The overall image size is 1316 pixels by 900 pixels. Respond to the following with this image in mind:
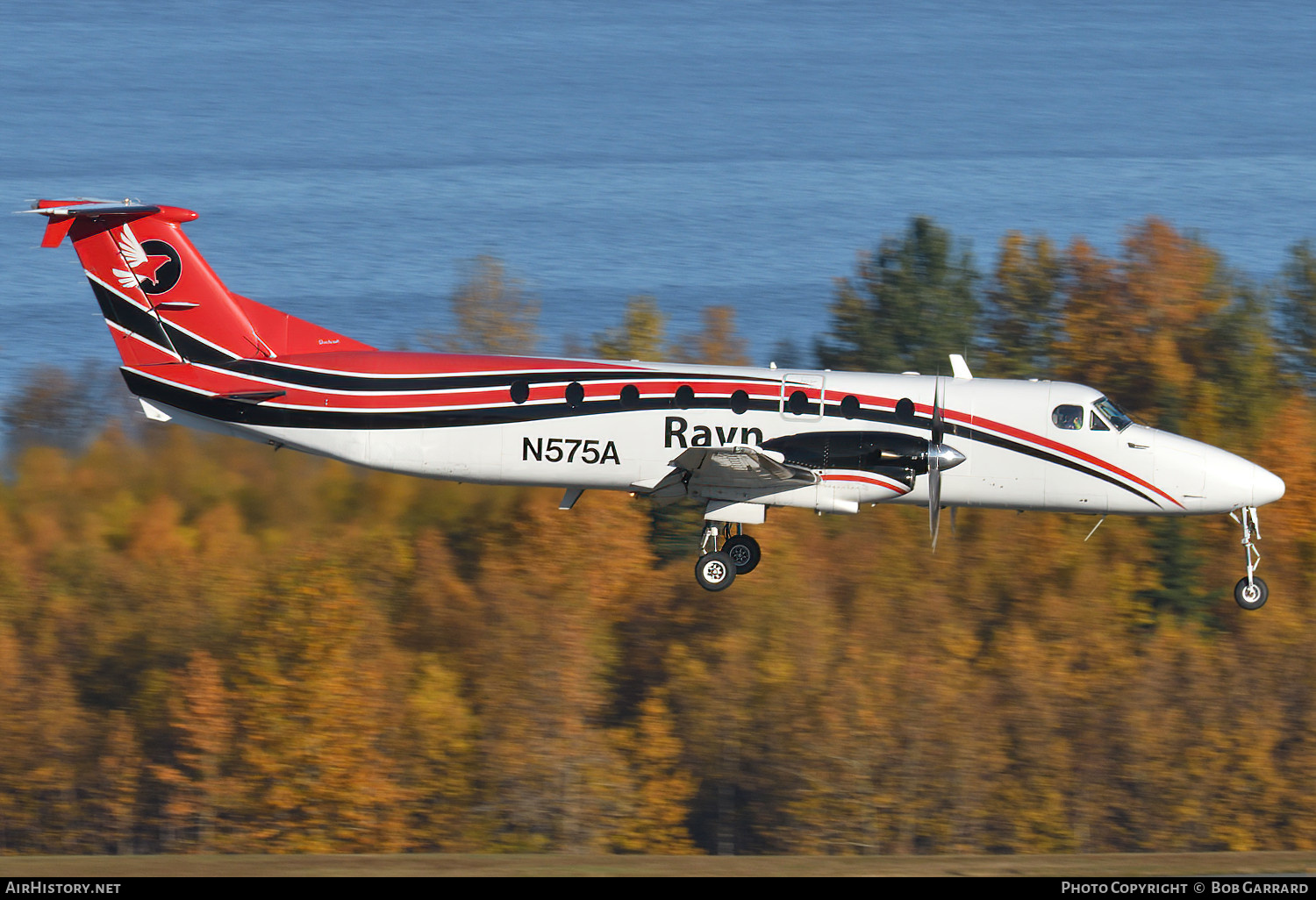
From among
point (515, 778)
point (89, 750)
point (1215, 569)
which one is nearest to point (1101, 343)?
point (1215, 569)

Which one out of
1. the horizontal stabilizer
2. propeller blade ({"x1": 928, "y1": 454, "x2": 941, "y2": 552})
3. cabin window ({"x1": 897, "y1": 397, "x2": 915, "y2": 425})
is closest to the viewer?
propeller blade ({"x1": 928, "y1": 454, "x2": 941, "y2": 552})

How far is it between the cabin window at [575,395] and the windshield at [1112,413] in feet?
29.5

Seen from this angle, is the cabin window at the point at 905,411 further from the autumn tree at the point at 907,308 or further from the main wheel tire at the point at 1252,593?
the autumn tree at the point at 907,308

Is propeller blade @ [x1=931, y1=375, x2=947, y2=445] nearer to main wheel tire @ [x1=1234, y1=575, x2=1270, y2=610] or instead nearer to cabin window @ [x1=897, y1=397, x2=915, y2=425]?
cabin window @ [x1=897, y1=397, x2=915, y2=425]

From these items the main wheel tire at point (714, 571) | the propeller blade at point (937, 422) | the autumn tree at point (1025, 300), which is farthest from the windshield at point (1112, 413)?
the autumn tree at point (1025, 300)

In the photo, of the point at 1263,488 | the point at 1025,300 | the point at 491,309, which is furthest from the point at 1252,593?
the point at 1025,300

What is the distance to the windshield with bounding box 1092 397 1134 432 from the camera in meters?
27.4

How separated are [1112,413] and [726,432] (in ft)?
22.5

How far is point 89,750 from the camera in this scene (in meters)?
59.7

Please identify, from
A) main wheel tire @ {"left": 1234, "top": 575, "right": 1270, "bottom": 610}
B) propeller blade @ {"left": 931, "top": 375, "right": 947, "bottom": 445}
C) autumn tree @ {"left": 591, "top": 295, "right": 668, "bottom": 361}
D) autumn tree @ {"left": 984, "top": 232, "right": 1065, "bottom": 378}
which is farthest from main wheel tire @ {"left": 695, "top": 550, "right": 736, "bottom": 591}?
autumn tree @ {"left": 984, "top": 232, "right": 1065, "bottom": 378}

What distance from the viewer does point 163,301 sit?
28.8 meters

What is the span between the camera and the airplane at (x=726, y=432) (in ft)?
87.9

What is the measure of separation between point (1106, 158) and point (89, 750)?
80.5 metres

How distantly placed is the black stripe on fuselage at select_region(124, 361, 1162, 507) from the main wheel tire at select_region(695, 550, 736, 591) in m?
2.63
